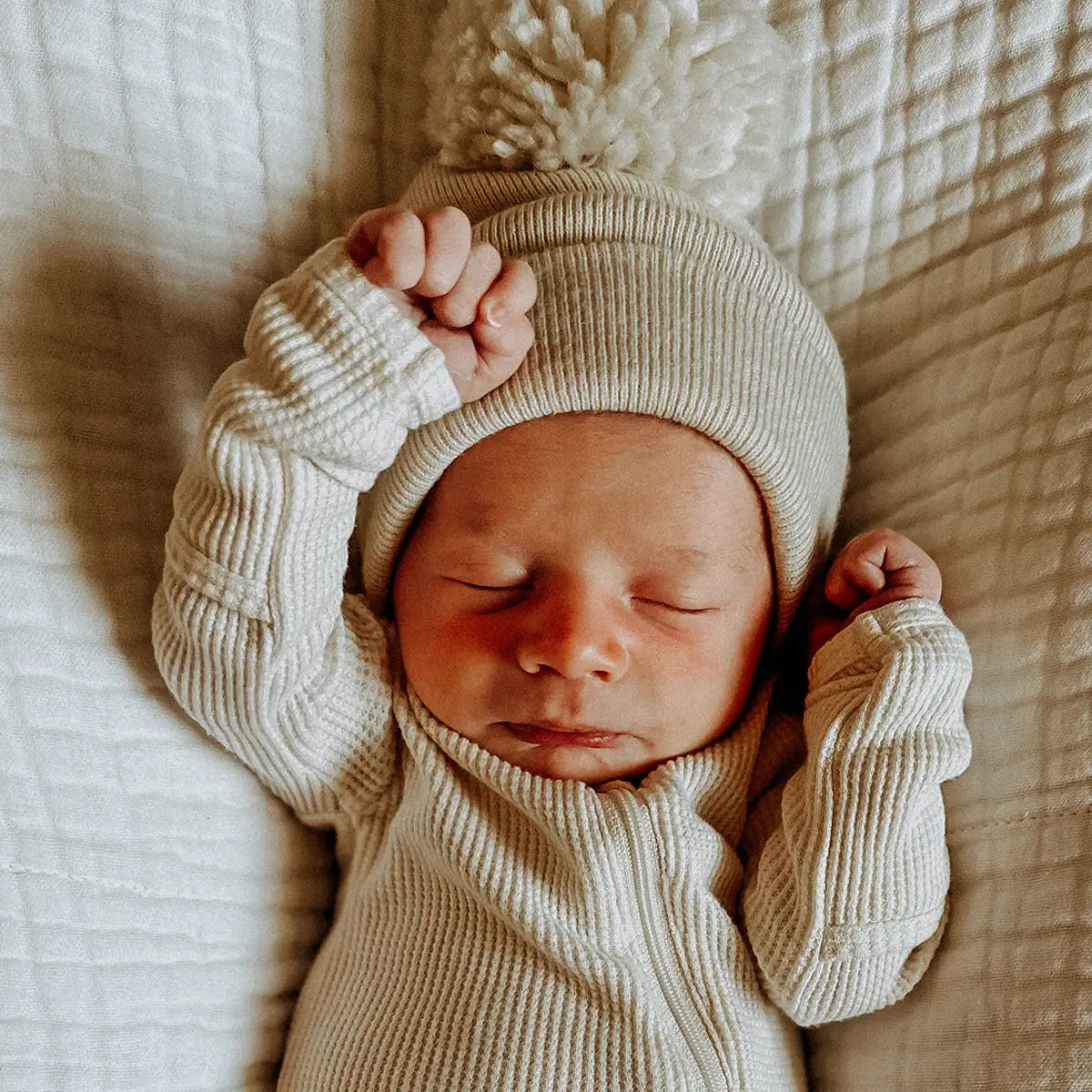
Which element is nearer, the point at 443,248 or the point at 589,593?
the point at 443,248

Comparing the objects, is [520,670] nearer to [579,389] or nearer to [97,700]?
[579,389]

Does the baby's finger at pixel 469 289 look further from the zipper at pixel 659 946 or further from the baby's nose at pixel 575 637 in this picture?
the zipper at pixel 659 946

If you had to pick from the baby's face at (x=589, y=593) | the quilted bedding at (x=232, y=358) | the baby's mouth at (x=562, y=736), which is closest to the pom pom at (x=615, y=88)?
the quilted bedding at (x=232, y=358)

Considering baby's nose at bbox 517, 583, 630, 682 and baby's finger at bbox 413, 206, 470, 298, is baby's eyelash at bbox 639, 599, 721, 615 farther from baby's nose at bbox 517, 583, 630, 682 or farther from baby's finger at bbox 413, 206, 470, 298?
baby's finger at bbox 413, 206, 470, 298

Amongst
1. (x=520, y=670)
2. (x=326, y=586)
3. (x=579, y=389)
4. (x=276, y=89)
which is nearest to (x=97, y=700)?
(x=326, y=586)

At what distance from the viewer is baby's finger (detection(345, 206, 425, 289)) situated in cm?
86

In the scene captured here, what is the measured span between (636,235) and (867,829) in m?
0.54

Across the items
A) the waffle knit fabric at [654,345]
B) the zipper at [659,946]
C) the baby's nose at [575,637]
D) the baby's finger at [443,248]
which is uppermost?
the baby's finger at [443,248]

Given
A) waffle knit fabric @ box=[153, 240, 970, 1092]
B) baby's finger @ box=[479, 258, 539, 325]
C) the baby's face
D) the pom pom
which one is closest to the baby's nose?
the baby's face

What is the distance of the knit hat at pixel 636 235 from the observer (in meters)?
1.01

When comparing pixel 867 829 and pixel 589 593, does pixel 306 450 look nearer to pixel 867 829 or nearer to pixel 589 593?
pixel 589 593

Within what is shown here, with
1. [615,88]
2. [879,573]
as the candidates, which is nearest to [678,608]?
[879,573]

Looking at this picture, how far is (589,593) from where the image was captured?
3.21ft

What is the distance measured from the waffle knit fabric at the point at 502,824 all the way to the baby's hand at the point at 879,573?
4 centimetres
